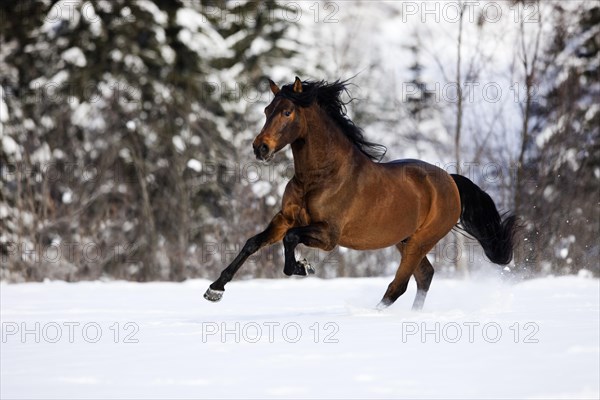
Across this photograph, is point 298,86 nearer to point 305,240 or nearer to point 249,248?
point 305,240

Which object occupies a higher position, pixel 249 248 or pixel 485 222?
pixel 249 248

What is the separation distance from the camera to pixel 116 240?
636 inches

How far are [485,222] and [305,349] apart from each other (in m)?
4.01

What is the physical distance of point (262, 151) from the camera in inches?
234

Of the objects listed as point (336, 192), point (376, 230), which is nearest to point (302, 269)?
point (336, 192)

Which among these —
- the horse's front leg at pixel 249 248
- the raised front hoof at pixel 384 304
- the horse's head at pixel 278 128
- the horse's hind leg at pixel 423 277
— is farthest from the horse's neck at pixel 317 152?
the horse's hind leg at pixel 423 277

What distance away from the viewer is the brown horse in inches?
243

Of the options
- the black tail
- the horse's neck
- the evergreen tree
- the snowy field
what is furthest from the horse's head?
the evergreen tree

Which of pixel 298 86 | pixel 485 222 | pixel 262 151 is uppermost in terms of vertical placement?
pixel 298 86

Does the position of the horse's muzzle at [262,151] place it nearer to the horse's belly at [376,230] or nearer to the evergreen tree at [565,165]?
the horse's belly at [376,230]

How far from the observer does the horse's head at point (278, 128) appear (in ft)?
19.6

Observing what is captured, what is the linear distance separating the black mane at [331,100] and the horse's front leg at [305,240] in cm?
95

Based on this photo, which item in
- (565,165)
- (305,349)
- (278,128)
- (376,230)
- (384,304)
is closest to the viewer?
(305,349)

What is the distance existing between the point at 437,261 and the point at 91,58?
9.12 m
